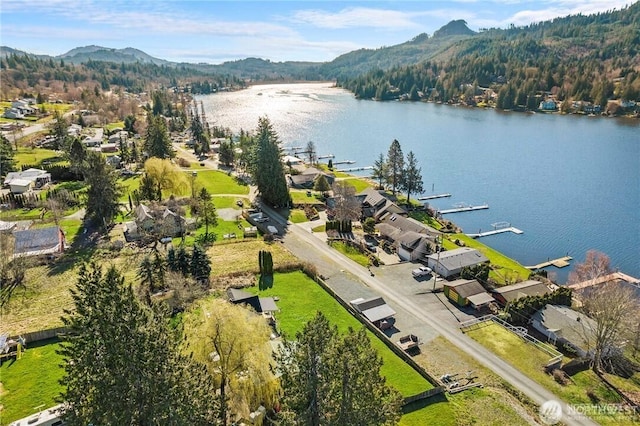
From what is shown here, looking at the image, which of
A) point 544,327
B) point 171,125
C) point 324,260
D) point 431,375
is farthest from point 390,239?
point 171,125

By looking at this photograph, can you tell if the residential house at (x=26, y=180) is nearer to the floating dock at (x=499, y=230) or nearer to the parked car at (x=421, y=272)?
the parked car at (x=421, y=272)

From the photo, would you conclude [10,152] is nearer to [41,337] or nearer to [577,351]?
[41,337]

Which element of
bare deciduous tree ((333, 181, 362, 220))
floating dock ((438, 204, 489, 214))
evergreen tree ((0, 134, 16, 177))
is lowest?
floating dock ((438, 204, 489, 214))

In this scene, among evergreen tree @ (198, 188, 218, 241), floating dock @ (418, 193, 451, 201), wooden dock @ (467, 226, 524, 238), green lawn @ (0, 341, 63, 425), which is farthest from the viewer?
floating dock @ (418, 193, 451, 201)

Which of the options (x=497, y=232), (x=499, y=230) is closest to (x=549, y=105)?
(x=499, y=230)

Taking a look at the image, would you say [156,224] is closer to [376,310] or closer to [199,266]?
[199,266]

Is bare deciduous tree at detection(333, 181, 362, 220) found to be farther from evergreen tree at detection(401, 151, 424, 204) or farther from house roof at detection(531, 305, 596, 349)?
house roof at detection(531, 305, 596, 349)

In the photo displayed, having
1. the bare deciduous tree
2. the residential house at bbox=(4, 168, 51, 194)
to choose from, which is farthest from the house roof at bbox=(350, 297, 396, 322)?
the residential house at bbox=(4, 168, 51, 194)
